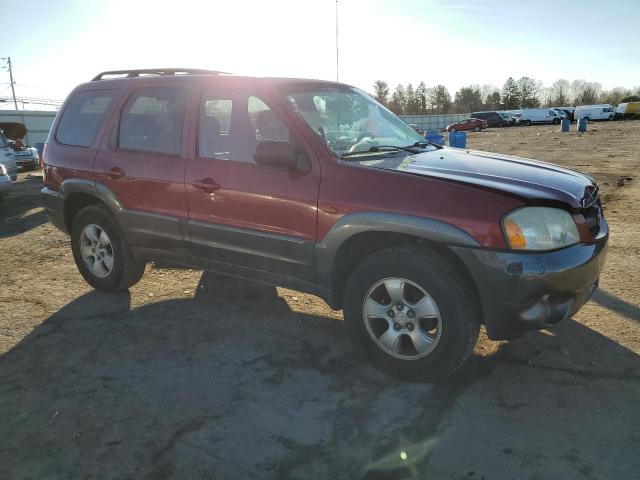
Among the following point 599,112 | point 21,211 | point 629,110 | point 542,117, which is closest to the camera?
point 21,211

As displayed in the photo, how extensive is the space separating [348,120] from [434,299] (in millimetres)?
1597

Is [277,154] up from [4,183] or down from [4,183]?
up

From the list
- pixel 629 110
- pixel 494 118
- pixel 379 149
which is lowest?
pixel 494 118

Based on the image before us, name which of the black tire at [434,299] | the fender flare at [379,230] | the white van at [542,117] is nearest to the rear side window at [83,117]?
the fender flare at [379,230]

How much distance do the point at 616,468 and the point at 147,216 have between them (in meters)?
3.60

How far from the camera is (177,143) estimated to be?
158 inches

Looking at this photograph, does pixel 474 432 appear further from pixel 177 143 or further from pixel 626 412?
pixel 177 143

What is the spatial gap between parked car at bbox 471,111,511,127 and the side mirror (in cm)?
5052

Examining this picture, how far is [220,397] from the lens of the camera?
3053 millimetres

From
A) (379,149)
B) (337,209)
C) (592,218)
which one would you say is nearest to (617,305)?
(592,218)

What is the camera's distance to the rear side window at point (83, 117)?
466cm

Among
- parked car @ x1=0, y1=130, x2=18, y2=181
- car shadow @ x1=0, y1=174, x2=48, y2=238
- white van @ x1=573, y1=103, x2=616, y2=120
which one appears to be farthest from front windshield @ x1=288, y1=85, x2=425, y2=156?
white van @ x1=573, y1=103, x2=616, y2=120

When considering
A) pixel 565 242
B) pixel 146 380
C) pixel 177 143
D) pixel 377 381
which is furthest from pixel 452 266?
Result: pixel 177 143

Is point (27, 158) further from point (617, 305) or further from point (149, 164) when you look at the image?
point (617, 305)
